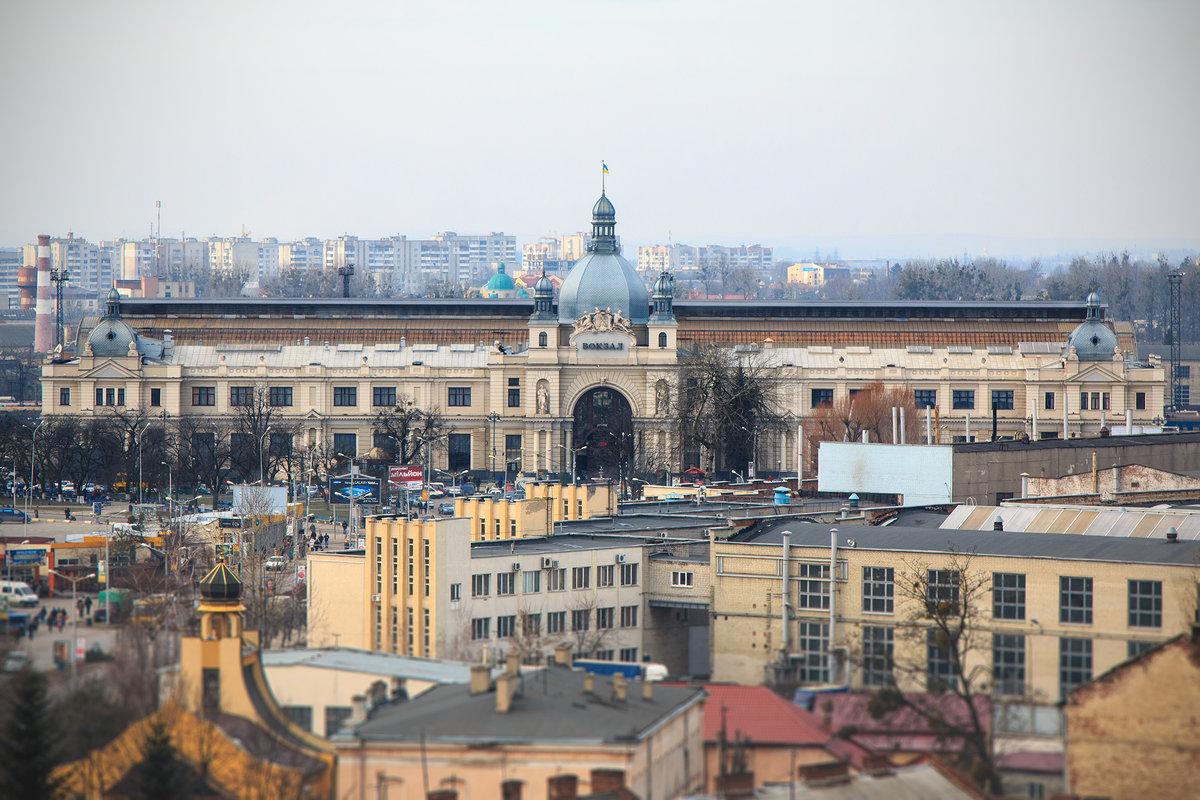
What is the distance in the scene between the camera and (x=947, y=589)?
6594cm

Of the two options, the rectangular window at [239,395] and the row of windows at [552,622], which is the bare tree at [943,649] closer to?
the row of windows at [552,622]

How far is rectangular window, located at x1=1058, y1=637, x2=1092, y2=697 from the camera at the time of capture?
63312 mm

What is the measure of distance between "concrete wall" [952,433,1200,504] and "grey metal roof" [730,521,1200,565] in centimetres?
2377

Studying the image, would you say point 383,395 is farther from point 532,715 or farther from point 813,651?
point 532,715

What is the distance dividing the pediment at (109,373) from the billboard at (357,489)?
24.1 meters

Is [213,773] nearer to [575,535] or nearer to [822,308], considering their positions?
[575,535]

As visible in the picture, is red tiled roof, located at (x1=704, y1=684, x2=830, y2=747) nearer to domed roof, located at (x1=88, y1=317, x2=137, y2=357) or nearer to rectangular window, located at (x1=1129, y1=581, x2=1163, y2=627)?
rectangular window, located at (x1=1129, y1=581, x2=1163, y2=627)

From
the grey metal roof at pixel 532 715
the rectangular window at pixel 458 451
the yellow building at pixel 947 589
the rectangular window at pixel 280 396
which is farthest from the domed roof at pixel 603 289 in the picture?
the grey metal roof at pixel 532 715

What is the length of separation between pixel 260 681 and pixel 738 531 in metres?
29.8

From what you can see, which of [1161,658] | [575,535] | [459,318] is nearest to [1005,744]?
[1161,658]

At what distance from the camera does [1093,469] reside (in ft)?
319

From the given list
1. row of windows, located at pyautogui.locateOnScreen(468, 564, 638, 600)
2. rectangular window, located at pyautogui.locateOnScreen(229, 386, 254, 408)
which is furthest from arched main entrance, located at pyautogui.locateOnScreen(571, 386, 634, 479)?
row of windows, located at pyautogui.locateOnScreen(468, 564, 638, 600)

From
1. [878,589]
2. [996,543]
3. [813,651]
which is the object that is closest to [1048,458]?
[996,543]

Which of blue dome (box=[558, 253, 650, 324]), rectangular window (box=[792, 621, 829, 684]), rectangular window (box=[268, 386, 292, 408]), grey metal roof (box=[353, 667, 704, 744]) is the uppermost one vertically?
blue dome (box=[558, 253, 650, 324])
